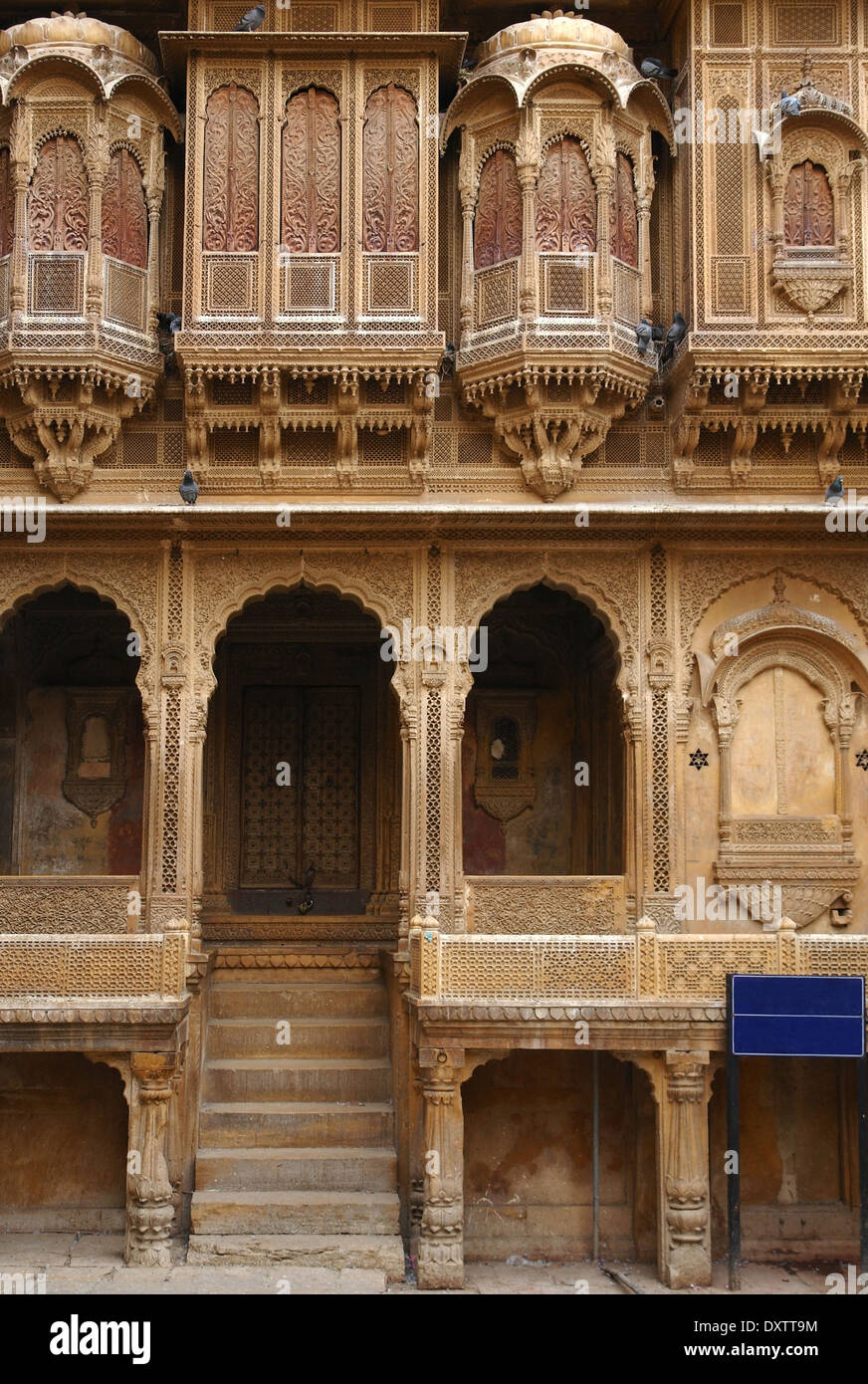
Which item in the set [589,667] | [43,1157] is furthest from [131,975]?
[589,667]

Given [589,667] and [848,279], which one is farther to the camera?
[589,667]

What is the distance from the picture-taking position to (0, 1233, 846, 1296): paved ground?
12.0 meters

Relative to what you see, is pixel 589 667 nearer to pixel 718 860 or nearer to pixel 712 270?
pixel 718 860

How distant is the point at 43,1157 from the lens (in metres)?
13.9

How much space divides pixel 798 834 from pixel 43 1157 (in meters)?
7.19

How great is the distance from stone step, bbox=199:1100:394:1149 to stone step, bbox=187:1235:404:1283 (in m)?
1.04

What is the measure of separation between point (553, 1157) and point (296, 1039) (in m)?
2.55

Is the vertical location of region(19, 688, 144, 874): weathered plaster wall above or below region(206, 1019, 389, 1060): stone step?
above

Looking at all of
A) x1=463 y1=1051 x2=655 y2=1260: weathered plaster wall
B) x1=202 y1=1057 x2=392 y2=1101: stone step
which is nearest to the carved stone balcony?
x1=202 y1=1057 x2=392 y2=1101: stone step

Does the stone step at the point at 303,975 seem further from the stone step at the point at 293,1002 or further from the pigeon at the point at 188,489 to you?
the pigeon at the point at 188,489

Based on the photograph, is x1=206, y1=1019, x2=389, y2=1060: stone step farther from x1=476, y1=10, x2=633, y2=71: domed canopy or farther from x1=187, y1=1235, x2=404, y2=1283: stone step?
x1=476, y1=10, x2=633, y2=71: domed canopy

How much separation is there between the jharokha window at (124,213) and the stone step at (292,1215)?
26.9ft

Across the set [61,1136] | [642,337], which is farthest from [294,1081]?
[642,337]

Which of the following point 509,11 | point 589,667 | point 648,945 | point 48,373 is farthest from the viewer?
point 589,667
